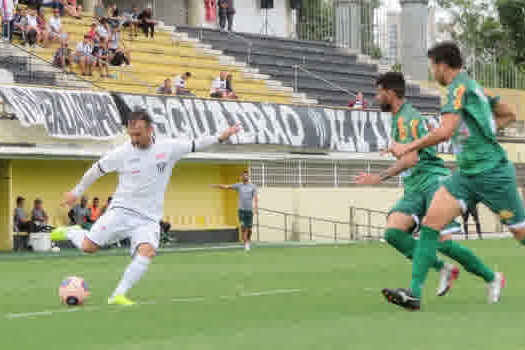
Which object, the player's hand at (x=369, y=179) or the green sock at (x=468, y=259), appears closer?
the player's hand at (x=369, y=179)

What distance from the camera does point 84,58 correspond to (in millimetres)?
30703

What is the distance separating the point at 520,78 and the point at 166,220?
883 inches

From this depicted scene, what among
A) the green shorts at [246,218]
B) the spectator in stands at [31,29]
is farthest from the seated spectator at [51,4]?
the green shorts at [246,218]

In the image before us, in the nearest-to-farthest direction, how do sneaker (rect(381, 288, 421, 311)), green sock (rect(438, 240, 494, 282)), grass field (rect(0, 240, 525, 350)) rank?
grass field (rect(0, 240, 525, 350)) < sneaker (rect(381, 288, 421, 311)) < green sock (rect(438, 240, 494, 282))

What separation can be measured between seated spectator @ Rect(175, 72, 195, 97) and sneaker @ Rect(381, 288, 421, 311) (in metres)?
23.0

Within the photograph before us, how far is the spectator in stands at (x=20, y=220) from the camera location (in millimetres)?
27766

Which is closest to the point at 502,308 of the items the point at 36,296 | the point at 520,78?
the point at 36,296

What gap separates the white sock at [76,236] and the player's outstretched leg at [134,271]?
893 millimetres

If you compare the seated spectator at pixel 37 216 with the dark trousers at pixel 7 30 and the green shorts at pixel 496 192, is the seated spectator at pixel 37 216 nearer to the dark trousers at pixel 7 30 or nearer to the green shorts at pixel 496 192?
the dark trousers at pixel 7 30

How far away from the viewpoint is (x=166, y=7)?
42.9 metres

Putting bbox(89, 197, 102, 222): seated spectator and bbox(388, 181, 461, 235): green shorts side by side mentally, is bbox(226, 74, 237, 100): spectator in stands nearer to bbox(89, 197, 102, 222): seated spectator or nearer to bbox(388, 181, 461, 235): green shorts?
bbox(89, 197, 102, 222): seated spectator

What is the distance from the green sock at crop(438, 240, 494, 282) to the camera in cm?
1011

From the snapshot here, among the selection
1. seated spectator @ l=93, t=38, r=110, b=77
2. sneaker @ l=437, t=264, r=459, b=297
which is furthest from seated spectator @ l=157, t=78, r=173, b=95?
sneaker @ l=437, t=264, r=459, b=297

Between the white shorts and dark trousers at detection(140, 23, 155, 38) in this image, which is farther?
dark trousers at detection(140, 23, 155, 38)
